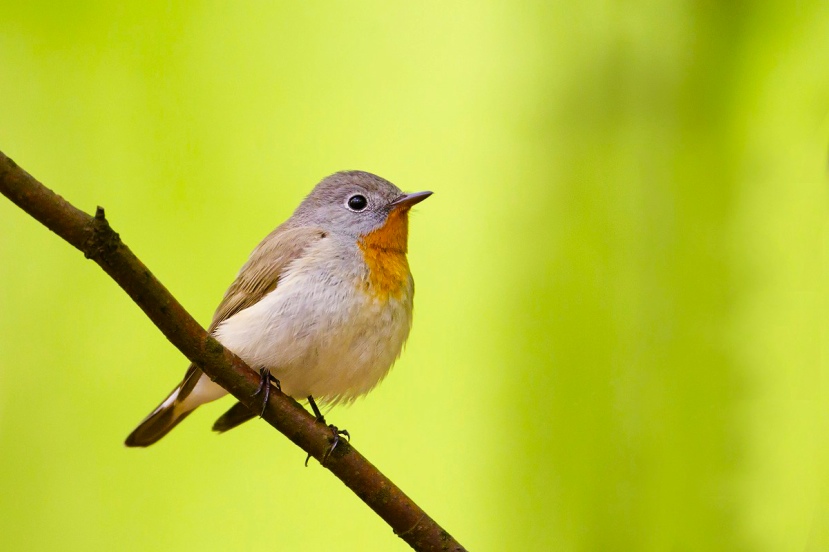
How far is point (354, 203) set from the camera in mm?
1831

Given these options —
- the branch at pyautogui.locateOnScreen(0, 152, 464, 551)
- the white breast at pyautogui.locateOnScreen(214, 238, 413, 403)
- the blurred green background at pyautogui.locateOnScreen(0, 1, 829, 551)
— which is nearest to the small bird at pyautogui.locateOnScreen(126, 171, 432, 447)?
the white breast at pyautogui.locateOnScreen(214, 238, 413, 403)

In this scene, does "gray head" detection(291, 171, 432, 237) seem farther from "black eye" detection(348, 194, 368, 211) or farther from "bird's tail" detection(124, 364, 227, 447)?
"bird's tail" detection(124, 364, 227, 447)

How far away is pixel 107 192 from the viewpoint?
9.05ft

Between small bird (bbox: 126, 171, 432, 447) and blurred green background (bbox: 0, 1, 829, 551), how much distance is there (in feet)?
2.76

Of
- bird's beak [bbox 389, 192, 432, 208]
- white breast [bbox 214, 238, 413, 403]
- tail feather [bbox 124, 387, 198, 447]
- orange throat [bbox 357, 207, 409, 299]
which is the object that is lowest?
tail feather [bbox 124, 387, 198, 447]

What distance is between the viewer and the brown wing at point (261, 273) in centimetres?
167

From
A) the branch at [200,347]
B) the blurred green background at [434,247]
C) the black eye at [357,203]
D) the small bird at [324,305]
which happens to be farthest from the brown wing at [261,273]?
the blurred green background at [434,247]

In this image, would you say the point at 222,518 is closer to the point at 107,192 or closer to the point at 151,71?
the point at 107,192

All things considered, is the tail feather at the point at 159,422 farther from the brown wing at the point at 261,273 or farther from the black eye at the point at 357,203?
the black eye at the point at 357,203

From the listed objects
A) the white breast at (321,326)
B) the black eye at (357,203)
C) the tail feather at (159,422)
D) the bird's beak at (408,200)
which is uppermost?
the bird's beak at (408,200)

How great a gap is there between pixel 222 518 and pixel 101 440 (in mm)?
506

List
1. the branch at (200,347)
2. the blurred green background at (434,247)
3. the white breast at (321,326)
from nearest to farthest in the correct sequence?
the branch at (200,347) → the white breast at (321,326) → the blurred green background at (434,247)

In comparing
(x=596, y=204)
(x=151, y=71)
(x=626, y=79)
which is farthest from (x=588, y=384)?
(x=151, y=71)

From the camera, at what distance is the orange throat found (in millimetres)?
1647
